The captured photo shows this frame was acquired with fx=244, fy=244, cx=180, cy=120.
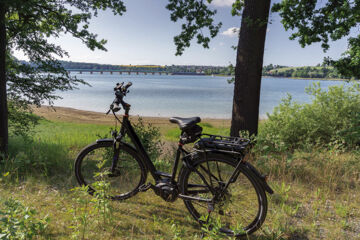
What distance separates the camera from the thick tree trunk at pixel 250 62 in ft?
18.2

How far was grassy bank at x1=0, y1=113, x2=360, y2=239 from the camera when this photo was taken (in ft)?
9.05

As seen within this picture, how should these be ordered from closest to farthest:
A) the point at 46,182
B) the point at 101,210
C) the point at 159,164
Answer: the point at 101,210 → the point at 46,182 → the point at 159,164

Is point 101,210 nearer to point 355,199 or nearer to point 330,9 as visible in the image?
point 355,199

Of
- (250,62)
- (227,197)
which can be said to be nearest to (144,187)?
(227,197)

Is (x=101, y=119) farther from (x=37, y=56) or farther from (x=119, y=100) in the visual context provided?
(x=119, y=100)

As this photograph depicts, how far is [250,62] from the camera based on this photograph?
559 cm

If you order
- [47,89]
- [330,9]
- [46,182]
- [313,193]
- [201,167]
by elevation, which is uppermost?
[330,9]

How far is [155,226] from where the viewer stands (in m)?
2.77

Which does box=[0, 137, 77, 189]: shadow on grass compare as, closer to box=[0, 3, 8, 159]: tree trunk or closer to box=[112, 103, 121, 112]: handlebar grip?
box=[0, 3, 8, 159]: tree trunk

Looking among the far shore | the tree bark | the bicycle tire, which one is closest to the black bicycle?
the bicycle tire

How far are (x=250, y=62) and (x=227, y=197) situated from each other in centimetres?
373

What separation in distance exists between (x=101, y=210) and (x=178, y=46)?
605 cm

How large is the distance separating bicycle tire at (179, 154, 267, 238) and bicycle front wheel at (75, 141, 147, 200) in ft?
2.40

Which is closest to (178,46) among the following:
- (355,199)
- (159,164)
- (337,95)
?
(159,164)
